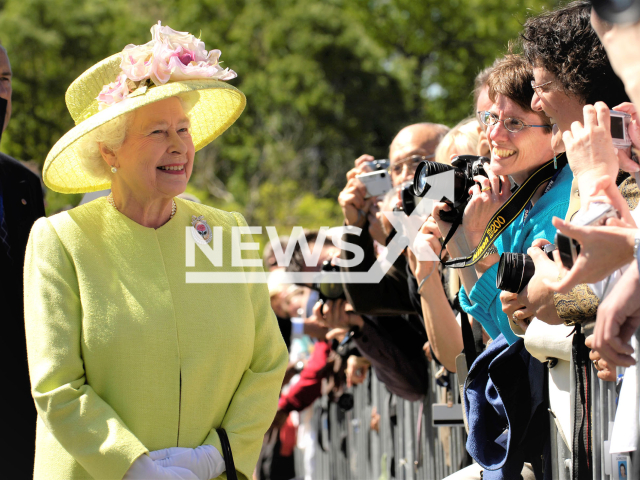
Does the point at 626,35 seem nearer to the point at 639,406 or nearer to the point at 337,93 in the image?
the point at 639,406

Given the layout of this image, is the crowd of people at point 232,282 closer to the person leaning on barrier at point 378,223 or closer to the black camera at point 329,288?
the person leaning on barrier at point 378,223

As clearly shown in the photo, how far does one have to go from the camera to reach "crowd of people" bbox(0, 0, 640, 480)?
2.23 m

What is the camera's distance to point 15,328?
3.35m

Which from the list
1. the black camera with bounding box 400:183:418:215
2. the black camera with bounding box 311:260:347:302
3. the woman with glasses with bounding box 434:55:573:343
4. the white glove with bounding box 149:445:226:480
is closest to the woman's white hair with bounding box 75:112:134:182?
the white glove with bounding box 149:445:226:480

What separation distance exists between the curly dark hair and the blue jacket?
1.28ft

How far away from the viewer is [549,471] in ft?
9.01

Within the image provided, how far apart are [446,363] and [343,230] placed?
0.94m

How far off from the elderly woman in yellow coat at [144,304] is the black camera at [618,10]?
1404 millimetres

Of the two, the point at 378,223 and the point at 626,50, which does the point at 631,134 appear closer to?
the point at 626,50

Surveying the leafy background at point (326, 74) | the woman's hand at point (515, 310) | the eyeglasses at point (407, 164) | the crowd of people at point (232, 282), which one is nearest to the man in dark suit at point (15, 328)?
the crowd of people at point (232, 282)

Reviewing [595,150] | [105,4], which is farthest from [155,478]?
[105,4]

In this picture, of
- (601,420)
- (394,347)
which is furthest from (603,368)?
(394,347)

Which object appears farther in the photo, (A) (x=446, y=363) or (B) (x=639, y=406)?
(A) (x=446, y=363)

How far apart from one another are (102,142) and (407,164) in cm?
181
